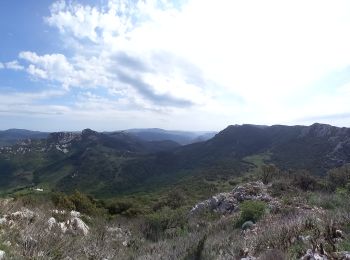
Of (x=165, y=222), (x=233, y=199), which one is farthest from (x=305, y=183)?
(x=165, y=222)

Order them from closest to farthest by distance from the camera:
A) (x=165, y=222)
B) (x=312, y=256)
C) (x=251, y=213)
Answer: (x=312, y=256)
(x=251, y=213)
(x=165, y=222)

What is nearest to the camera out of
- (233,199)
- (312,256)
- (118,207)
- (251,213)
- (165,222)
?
(312,256)

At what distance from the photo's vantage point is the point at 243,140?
197 metres

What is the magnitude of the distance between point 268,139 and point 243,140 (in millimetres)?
14532

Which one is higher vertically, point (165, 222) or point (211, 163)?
point (165, 222)

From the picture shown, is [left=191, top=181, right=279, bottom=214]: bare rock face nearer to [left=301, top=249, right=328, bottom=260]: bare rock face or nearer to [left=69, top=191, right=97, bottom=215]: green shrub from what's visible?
[left=69, top=191, right=97, bottom=215]: green shrub

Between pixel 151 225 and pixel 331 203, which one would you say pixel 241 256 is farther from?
pixel 151 225

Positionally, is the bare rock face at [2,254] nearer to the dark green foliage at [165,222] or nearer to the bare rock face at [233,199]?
the dark green foliage at [165,222]

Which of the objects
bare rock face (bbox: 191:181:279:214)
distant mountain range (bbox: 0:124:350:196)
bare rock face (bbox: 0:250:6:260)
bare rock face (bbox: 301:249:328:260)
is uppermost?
bare rock face (bbox: 301:249:328:260)

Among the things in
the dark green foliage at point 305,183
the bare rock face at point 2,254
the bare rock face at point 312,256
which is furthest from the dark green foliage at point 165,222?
the bare rock face at point 312,256

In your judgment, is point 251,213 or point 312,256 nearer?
point 312,256

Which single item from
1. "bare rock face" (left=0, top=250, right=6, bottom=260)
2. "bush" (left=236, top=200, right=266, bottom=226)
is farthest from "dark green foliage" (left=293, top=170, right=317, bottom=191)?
"bare rock face" (left=0, top=250, right=6, bottom=260)

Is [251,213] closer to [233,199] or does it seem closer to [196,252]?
[196,252]

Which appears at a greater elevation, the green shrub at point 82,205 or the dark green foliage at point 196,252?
the dark green foliage at point 196,252
